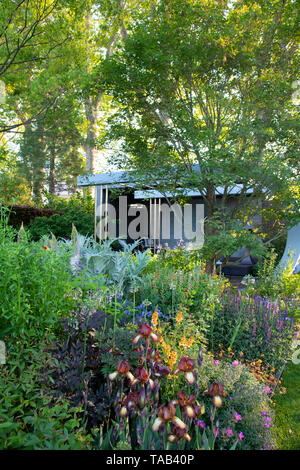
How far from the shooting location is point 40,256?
215 centimetres

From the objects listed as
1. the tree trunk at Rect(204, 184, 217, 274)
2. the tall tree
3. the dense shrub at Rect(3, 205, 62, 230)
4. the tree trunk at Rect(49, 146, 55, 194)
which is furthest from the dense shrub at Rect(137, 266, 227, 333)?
the tree trunk at Rect(49, 146, 55, 194)

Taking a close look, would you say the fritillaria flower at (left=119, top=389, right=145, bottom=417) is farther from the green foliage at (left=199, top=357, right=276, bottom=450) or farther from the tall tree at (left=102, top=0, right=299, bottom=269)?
the tall tree at (left=102, top=0, right=299, bottom=269)

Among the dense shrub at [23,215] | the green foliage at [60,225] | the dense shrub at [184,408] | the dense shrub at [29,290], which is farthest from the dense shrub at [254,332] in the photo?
the dense shrub at [23,215]

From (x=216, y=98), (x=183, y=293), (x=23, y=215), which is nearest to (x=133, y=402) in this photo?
(x=183, y=293)

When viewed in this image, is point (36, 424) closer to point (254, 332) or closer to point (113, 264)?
point (254, 332)

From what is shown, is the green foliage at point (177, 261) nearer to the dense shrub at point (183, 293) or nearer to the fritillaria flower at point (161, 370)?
the dense shrub at point (183, 293)

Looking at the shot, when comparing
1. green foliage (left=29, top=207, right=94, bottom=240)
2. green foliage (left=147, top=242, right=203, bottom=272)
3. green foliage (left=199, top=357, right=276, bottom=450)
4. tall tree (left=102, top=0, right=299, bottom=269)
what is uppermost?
tall tree (left=102, top=0, right=299, bottom=269)

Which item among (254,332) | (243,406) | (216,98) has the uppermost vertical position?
(216,98)

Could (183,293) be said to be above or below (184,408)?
above

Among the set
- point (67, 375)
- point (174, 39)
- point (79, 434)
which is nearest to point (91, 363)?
point (67, 375)

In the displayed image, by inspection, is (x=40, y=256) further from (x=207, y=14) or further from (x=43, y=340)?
(x=207, y=14)
